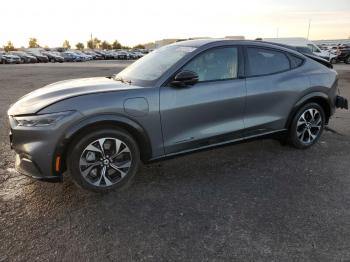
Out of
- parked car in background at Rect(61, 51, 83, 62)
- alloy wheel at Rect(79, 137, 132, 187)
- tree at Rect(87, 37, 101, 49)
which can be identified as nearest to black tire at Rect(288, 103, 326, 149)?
alloy wheel at Rect(79, 137, 132, 187)

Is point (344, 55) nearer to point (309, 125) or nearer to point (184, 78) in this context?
point (309, 125)

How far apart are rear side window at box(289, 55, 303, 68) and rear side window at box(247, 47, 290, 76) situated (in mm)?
74

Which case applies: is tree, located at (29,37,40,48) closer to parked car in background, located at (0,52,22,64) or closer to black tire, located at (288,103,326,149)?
parked car in background, located at (0,52,22,64)

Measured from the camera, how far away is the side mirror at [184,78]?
3.88 metres

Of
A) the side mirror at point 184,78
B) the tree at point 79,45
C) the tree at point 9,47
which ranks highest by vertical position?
the side mirror at point 184,78

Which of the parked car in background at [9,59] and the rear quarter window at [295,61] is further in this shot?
the parked car in background at [9,59]

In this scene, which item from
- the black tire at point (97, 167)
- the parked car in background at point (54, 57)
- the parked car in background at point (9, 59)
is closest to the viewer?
the black tire at point (97, 167)

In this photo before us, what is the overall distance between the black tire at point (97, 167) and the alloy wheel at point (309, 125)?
2634 mm

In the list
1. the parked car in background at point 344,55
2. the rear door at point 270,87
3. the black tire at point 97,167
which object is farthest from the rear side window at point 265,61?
the parked car in background at point 344,55

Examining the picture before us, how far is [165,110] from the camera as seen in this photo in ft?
12.7

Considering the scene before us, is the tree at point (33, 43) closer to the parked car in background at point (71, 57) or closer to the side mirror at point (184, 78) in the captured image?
the parked car in background at point (71, 57)

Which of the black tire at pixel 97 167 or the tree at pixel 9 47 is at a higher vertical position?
the black tire at pixel 97 167

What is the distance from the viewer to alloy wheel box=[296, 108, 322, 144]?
5141 millimetres

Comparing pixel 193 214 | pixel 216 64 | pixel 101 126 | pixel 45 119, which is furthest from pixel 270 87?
pixel 45 119
